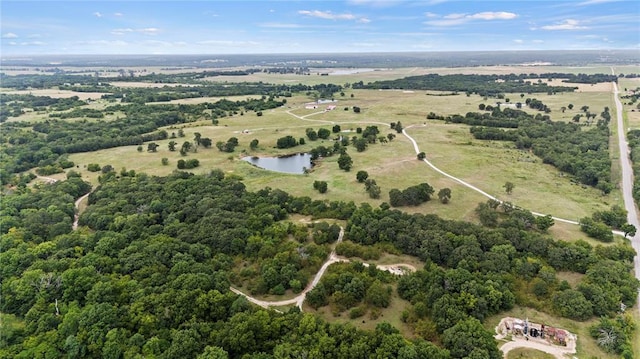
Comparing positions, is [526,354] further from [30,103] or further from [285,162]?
[30,103]

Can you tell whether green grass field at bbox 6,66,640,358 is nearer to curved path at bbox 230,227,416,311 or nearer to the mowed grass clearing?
the mowed grass clearing

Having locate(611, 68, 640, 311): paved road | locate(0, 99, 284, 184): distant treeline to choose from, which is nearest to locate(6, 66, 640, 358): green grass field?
locate(611, 68, 640, 311): paved road

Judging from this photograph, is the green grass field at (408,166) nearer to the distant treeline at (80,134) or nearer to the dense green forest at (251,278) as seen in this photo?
the dense green forest at (251,278)

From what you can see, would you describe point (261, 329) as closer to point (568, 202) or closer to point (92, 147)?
point (568, 202)

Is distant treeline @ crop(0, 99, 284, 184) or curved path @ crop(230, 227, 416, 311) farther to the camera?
distant treeline @ crop(0, 99, 284, 184)

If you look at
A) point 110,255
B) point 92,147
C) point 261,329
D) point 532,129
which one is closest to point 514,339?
point 261,329

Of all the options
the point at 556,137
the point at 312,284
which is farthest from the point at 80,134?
the point at 556,137
